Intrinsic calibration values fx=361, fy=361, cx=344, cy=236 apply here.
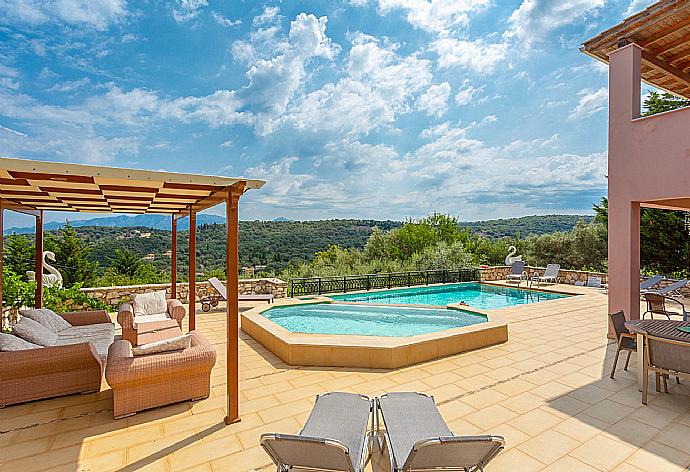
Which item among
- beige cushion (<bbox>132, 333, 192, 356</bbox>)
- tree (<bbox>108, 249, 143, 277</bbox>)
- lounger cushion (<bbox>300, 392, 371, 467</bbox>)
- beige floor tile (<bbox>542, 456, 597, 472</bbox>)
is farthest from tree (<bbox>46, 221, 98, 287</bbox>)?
beige floor tile (<bbox>542, 456, 597, 472</bbox>)

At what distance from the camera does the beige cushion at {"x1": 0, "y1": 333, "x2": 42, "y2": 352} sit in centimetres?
404

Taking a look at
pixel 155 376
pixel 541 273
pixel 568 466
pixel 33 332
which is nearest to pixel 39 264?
pixel 33 332

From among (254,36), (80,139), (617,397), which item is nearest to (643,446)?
(617,397)

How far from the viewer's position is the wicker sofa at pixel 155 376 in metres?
3.74

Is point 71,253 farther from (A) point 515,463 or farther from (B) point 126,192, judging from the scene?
(A) point 515,463

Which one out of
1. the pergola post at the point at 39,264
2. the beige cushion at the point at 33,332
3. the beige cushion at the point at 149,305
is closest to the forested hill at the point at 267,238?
the beige cushion at the point at 149,305

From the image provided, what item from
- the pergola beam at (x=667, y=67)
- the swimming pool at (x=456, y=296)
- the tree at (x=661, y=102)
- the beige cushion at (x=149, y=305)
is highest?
the tree at (x=661, y=102)

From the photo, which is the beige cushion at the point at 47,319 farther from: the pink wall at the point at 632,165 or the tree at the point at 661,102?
the tree at the point at 661,102

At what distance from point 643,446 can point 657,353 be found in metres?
1.35

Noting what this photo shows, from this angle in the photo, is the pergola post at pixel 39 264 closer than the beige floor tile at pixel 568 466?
No

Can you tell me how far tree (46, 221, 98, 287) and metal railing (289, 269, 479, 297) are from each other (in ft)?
38.2

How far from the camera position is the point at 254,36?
541 inches

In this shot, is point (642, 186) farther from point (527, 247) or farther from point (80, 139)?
point (80, 139)

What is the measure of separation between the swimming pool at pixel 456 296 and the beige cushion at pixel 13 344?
9273mm
